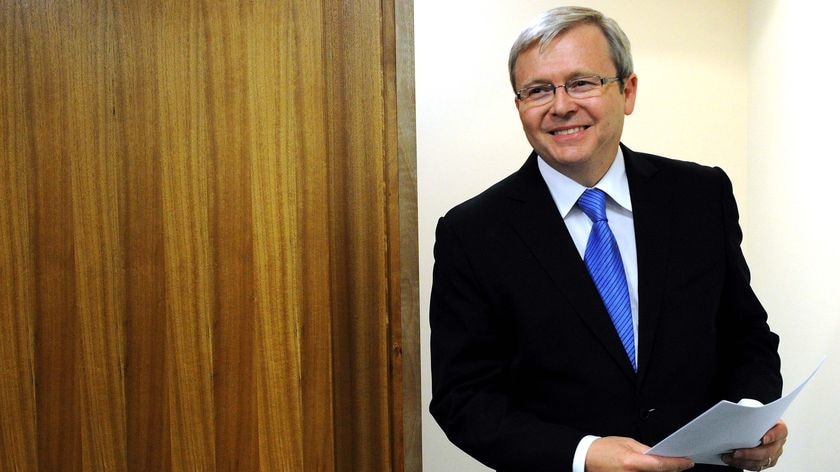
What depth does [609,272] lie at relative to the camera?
5.07 feet

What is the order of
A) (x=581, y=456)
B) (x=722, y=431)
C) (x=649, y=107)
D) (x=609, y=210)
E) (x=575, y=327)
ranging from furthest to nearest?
1. (x=649, y=107)
2. (x=609, y=210)
3. (x=575, y=327)
4. (x=581, y=456)
5. (x=722, y=431)

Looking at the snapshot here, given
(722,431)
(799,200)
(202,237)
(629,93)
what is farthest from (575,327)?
(799,200)

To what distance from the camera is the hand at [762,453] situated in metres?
1.41

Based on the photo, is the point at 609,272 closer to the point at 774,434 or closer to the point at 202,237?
the point at 774,434

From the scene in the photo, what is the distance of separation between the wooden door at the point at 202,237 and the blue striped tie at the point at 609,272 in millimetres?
353

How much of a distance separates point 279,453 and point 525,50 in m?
0.88

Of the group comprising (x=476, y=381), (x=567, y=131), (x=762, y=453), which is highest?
(x=567, y=131)

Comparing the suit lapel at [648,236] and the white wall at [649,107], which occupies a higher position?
the white wall at [649,107]

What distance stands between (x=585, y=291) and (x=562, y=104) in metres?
0.33

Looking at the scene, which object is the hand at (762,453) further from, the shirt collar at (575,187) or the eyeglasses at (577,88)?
the eyeglasses at (577,88)

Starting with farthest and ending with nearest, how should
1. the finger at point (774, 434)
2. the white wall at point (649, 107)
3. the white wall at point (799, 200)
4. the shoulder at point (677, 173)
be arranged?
the white wall at point (649, 107) → the white wall at point (799, 200) → the shoulder at point (677, 173) → the finger at point (774, 434)

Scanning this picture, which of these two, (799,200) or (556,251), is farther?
(799,200)

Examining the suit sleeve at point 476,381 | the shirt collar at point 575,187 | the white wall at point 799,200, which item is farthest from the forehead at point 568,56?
the white wall at point 799,200

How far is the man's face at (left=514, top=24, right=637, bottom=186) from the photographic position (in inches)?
60.4
